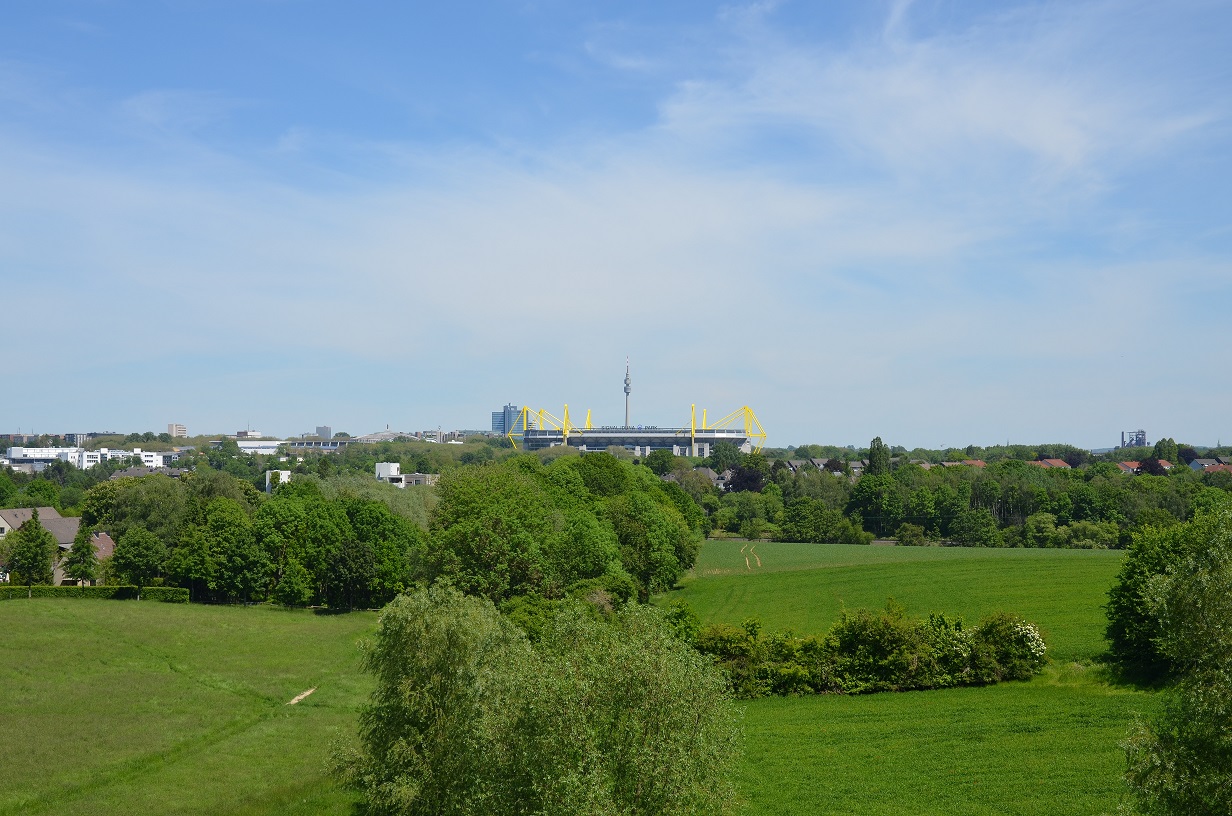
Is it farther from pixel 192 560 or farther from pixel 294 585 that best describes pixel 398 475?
pixel 294 585

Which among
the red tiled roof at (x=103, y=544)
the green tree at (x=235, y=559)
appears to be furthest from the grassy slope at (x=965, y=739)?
the red tiled roof at (x=103, y=544)

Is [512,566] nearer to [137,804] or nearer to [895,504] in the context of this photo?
[137,804]

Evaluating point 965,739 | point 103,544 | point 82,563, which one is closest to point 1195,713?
point 965,739

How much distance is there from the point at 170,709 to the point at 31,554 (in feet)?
118

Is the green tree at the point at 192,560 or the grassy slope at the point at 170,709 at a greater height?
the green tree at the point at 192,560

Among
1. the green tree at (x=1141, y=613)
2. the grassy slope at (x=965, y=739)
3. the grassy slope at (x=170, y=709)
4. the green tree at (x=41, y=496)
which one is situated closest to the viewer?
the grassy slope at (x=965, y=739)

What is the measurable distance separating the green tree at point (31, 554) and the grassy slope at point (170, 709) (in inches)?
306

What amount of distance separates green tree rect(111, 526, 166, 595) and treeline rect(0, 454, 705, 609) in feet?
0.28

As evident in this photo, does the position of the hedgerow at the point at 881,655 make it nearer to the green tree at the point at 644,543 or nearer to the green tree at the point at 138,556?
the green tree at the point at 644,543

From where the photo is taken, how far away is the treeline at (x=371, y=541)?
48844mm

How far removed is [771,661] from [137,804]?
22997mm

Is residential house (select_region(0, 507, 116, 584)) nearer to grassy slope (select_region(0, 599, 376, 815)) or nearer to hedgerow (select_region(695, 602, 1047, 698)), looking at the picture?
grassy slope (select_region(0, 599, 376, 815))

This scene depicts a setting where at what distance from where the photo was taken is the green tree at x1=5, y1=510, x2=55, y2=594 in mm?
64625

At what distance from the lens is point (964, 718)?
31.8m
